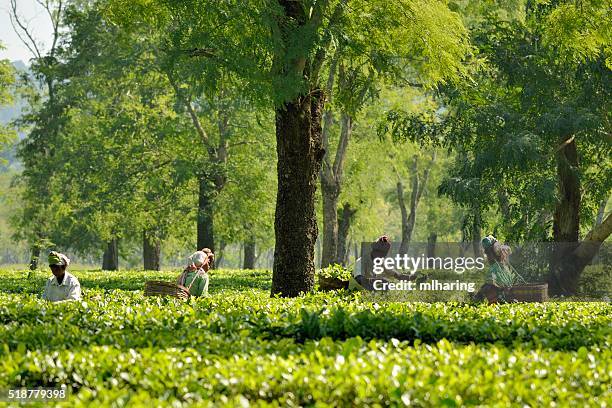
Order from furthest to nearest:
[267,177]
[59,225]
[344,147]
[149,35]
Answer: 1. [59,225]
2. [267,177]
3. [149,35]
4. [344,147]

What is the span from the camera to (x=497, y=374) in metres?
5.76

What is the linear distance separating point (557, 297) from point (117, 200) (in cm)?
1809

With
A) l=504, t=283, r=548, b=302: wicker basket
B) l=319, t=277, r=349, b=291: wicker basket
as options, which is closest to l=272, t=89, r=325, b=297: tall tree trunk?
l=319, t=277, r=349, b=291: wicker basket

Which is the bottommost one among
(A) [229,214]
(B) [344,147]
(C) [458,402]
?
(C) [458,402]

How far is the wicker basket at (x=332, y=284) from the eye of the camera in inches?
640

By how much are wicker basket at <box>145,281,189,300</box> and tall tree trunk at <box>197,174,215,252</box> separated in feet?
61.6

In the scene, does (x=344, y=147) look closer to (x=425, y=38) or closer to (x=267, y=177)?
(x=267, y=177)

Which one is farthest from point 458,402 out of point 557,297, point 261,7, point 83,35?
point 83,35

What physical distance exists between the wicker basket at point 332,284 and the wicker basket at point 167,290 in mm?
4330

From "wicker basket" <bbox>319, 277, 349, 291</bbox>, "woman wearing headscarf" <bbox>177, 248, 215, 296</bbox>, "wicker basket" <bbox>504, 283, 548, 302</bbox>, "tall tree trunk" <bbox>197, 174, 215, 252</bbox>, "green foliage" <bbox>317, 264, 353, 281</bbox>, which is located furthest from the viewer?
"tall tree trunk" <bbox>197, 174, 215, 252</bbox>

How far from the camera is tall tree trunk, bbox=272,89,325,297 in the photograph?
1441 cm

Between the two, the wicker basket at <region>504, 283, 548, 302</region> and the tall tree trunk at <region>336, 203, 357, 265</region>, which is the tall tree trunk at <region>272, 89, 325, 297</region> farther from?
the tall tree trunk at <region>336, 203, 357, 265</region>

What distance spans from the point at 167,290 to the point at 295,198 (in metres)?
2.99

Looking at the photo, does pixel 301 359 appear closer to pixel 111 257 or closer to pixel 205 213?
pixel 205 213
